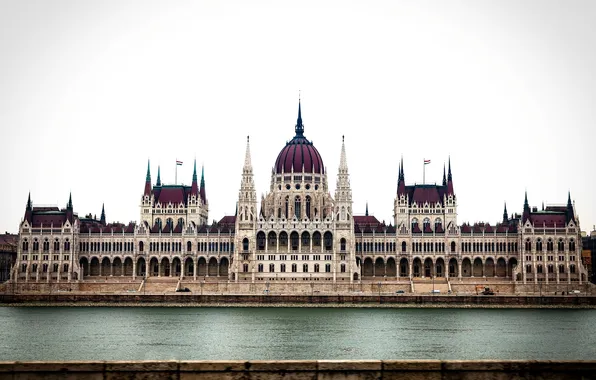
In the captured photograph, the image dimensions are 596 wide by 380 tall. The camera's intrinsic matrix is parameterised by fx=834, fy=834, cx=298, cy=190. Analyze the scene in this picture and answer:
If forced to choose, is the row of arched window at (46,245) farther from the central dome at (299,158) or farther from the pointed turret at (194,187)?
the central dome at (299,158)

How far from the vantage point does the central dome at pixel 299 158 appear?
14700 centimetres

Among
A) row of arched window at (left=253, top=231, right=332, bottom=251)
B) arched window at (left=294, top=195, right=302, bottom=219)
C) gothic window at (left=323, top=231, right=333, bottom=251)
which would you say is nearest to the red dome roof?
arched window at (left=294, top=195, right=302, bottom=219)

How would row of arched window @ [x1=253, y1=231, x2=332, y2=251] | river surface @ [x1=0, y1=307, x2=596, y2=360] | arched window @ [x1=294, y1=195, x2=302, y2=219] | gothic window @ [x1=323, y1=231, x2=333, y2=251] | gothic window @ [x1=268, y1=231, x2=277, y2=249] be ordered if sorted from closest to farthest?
river surface @ [x1=0, y1=307, x2=596, y2=360] → row of arched window @ [x1=253, y1=231, x2=332, y2=251] → gothic window @ [x1=323, y1=231, x2=333, y2=251] → gothic window @ [x1=268, y1=231, x2=277, y2=249] → arched window @ [x1=294, y1=195, x2=302, y2=219]

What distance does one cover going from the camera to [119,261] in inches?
5541

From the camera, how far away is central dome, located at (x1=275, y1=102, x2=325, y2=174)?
147 metres

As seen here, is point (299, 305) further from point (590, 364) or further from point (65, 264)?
point (590, 364)

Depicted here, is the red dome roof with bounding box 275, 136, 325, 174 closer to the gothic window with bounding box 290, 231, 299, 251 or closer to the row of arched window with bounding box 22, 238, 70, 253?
the gothic window with bounding box 290, 231, 299, 251

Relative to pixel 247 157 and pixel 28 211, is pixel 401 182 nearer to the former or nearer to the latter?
pixel 247 157

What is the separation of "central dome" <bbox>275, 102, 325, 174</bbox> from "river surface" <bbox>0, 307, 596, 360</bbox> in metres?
46.4

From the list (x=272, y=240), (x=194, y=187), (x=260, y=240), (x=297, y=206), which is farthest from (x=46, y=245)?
(x=297, y=206)

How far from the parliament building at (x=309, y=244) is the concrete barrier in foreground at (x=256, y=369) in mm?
106852

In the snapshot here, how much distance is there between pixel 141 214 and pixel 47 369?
5140 inches

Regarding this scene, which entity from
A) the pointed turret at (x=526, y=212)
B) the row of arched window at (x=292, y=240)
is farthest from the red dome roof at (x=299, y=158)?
the pointed turret at (x=526, y=212)

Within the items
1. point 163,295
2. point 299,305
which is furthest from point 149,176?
point 299,305
